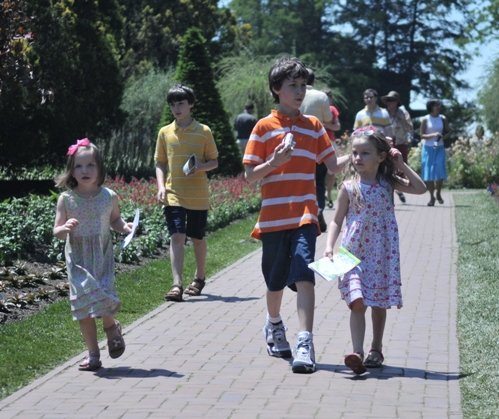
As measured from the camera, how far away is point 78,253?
24.2 feet

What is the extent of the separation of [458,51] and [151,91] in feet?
137

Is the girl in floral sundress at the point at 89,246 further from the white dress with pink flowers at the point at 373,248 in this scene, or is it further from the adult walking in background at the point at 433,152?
the adult walking in background at the point at 433,152

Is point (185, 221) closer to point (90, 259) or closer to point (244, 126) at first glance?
point (90, 259)

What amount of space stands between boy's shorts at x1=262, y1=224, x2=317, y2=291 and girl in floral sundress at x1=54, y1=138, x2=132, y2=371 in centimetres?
87

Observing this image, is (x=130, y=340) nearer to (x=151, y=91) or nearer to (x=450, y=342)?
(x=450, y=342)

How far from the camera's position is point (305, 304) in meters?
7.34

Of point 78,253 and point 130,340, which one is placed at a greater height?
point 78,253

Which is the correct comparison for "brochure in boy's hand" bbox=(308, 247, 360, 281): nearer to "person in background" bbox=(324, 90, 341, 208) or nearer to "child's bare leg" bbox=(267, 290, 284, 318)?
"child's bare leg" bbox=(267, 290, 284, 318)

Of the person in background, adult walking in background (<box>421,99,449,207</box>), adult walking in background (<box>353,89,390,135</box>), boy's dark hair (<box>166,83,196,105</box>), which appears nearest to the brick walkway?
boy's dark hair (<box>166,83,196,105</box>)

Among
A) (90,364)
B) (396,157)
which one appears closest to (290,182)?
(396,157)

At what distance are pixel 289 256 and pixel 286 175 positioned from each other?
0.49m

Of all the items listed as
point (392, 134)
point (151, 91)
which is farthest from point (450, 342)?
point (151, 91)

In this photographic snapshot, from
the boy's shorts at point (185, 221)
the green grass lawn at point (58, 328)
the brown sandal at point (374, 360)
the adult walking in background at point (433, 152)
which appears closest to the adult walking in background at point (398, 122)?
the adult walking in background at point (433, 152)

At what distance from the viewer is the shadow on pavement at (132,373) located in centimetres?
719
